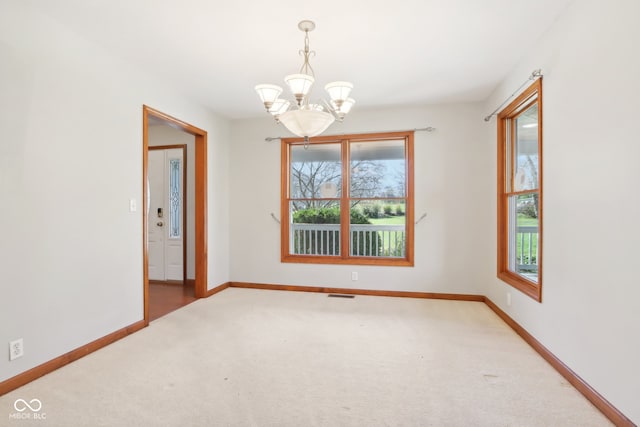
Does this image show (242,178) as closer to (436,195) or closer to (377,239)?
(377,239)

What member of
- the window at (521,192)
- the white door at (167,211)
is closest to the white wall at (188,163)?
the white door at (167,211)

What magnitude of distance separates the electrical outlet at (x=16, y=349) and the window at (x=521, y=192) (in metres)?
3.71

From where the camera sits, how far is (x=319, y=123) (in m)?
2.40

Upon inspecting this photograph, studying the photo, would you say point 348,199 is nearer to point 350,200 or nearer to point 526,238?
point 350,200

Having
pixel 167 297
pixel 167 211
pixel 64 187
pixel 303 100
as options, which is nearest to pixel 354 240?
pixel 167 297

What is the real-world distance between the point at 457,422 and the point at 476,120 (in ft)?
11.6

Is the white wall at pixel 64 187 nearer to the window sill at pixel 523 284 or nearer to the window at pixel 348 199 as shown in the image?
the window at pixel 348 199

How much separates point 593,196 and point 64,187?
11.6ft

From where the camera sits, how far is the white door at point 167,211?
513 centimetres

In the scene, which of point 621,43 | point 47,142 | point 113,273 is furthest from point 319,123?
point 113,273

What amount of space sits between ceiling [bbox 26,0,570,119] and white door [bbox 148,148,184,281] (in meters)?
1.73

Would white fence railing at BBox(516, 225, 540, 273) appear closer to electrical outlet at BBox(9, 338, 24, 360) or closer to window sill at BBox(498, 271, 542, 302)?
window sill at BBox(498, 271, 542, 302)

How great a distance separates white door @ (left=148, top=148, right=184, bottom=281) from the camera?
16.8 feet

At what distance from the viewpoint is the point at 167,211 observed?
5.16 metres
